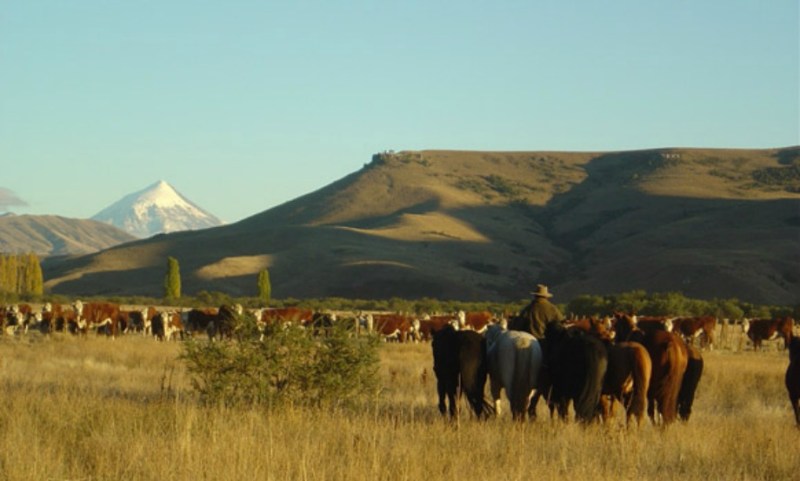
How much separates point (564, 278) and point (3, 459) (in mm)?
105689

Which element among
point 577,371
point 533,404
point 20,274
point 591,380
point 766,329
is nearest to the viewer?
point 591,380

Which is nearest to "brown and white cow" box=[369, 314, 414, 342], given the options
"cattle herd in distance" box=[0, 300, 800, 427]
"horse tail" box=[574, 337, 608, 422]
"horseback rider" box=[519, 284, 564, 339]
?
"cattle herd in distance" box=[0, 300, 800, 427]

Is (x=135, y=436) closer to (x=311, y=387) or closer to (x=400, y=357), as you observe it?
(x=311, y=387)

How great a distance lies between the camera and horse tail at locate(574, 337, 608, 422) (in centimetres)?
1298

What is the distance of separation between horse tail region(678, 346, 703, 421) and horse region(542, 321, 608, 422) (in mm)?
1710

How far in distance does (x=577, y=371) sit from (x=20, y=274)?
273 feet

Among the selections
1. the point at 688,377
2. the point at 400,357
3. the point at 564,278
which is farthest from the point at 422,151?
the point at 688,377

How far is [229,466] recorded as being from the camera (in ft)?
28.1

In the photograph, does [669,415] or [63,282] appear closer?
[669,415]

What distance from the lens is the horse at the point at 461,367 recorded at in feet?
46.3

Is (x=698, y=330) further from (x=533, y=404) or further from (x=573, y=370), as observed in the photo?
(x=573, y=370)

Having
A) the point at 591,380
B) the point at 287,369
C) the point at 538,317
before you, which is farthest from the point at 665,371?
the point at 287,369

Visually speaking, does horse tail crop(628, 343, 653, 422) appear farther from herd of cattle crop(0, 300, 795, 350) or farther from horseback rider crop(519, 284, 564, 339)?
herd of cattle crop(0, 300, 795, 350)

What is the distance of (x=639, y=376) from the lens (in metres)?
13.2
